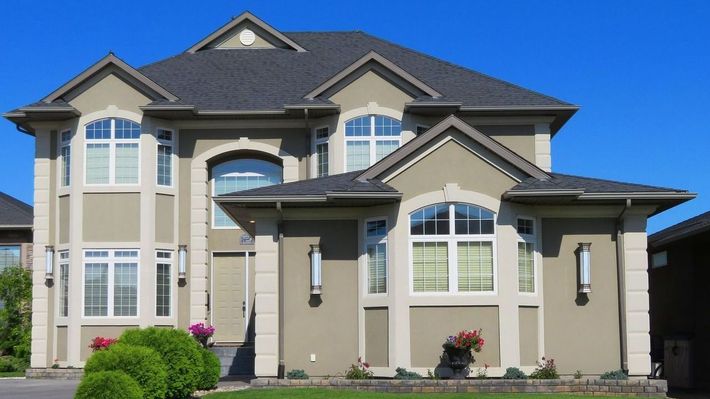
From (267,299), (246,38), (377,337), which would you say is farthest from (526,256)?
(246,38)

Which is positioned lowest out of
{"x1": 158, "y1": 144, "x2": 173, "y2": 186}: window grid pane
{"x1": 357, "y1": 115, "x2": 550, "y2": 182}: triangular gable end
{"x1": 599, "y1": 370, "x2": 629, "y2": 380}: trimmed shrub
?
{"x1": 599, "y1": 370, "x2": 629, "y2": 380}: trimmed shrub

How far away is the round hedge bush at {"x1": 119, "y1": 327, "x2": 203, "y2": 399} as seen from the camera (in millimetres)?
17359

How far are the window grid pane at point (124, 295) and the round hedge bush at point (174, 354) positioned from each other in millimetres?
7828

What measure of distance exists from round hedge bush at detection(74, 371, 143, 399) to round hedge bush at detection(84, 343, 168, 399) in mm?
714

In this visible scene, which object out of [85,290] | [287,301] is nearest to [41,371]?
[85,290]

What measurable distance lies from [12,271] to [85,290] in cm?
621

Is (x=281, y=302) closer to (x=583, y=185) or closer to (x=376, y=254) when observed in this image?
(x=376, y=254)

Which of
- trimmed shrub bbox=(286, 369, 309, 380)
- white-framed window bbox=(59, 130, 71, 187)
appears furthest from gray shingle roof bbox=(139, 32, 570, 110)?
trimmed shrub bbox=(286, 369, 309, 380)

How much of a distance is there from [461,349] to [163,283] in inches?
395

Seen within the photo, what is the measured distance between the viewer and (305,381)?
1941cm

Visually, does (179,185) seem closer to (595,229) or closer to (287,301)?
(287,301)

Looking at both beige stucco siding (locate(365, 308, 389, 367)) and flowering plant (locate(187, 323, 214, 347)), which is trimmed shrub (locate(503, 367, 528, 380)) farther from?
flowering plant (locate(187, 323, 214, 347))

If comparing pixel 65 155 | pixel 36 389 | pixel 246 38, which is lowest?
pixel 36 389

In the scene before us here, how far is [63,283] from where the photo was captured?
26094 mm
